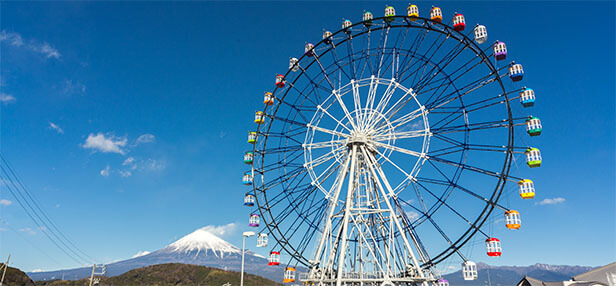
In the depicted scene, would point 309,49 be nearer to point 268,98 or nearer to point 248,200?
point 268,98

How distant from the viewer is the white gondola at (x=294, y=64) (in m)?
37.1

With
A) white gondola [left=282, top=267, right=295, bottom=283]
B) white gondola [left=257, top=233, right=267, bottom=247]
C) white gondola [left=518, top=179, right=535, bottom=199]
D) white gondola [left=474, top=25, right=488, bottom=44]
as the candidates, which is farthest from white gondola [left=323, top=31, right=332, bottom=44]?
white gondola [left=282, top=267, right=295, bottom=283]

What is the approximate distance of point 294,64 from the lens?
37.1m

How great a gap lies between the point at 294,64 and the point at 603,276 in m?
56.9

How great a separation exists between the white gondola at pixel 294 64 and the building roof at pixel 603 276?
51.7m

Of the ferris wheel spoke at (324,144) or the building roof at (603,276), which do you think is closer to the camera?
the ferris wheel spoke at (324,144)

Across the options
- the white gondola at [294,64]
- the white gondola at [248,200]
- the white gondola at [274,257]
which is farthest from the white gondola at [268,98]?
the white gondola at [274,257]

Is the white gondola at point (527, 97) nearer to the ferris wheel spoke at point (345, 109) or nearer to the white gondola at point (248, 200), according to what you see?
the ferris wheel spoke at point (345, 109)

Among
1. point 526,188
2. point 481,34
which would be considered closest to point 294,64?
point 481,34

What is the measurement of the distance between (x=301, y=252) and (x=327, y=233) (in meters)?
5.59

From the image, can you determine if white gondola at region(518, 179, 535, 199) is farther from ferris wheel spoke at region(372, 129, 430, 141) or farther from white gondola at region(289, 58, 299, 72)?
white gondola at region(289, 58, 299, 72)

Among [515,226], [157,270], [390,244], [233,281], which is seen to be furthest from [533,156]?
[157,270]

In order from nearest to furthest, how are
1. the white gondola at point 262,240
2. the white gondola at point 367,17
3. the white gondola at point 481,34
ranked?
the white gondola at point 481,34 → the white gondola at point 367,17 → the white gondola at point 262,240

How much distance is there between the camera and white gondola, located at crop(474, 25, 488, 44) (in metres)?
30.2
